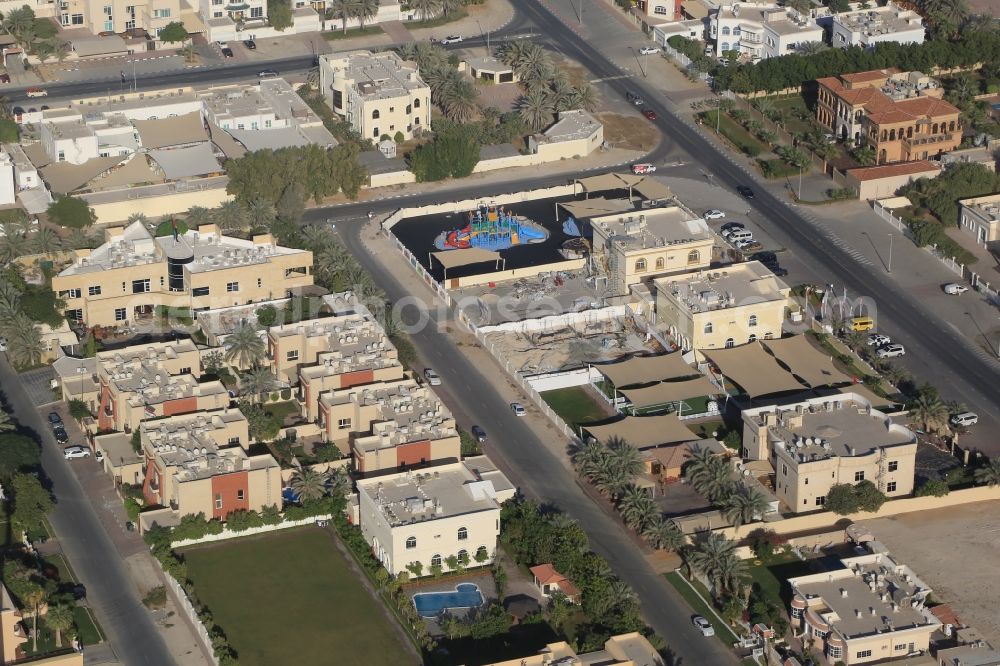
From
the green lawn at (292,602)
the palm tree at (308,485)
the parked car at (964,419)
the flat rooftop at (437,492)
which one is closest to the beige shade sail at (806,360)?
the parked car at (964,419)

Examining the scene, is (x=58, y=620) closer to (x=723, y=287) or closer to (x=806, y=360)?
(x=806, y=360)

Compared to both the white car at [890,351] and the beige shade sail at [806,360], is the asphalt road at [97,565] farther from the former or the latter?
the white car at [890,351]

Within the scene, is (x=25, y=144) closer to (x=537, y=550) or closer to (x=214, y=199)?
(x=214, y=199)

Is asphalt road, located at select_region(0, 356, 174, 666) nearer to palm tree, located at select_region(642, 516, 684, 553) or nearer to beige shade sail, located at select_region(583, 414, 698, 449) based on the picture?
palm tree, located at select_region(642, 516, 684, 553)

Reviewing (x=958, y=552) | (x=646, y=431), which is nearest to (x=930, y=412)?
(x=958, y=552)

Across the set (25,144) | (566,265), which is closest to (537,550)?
(566,265)

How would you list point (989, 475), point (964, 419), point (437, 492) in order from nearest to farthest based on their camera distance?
point (437, 492) → point (989, 475) → point (964, 419)
